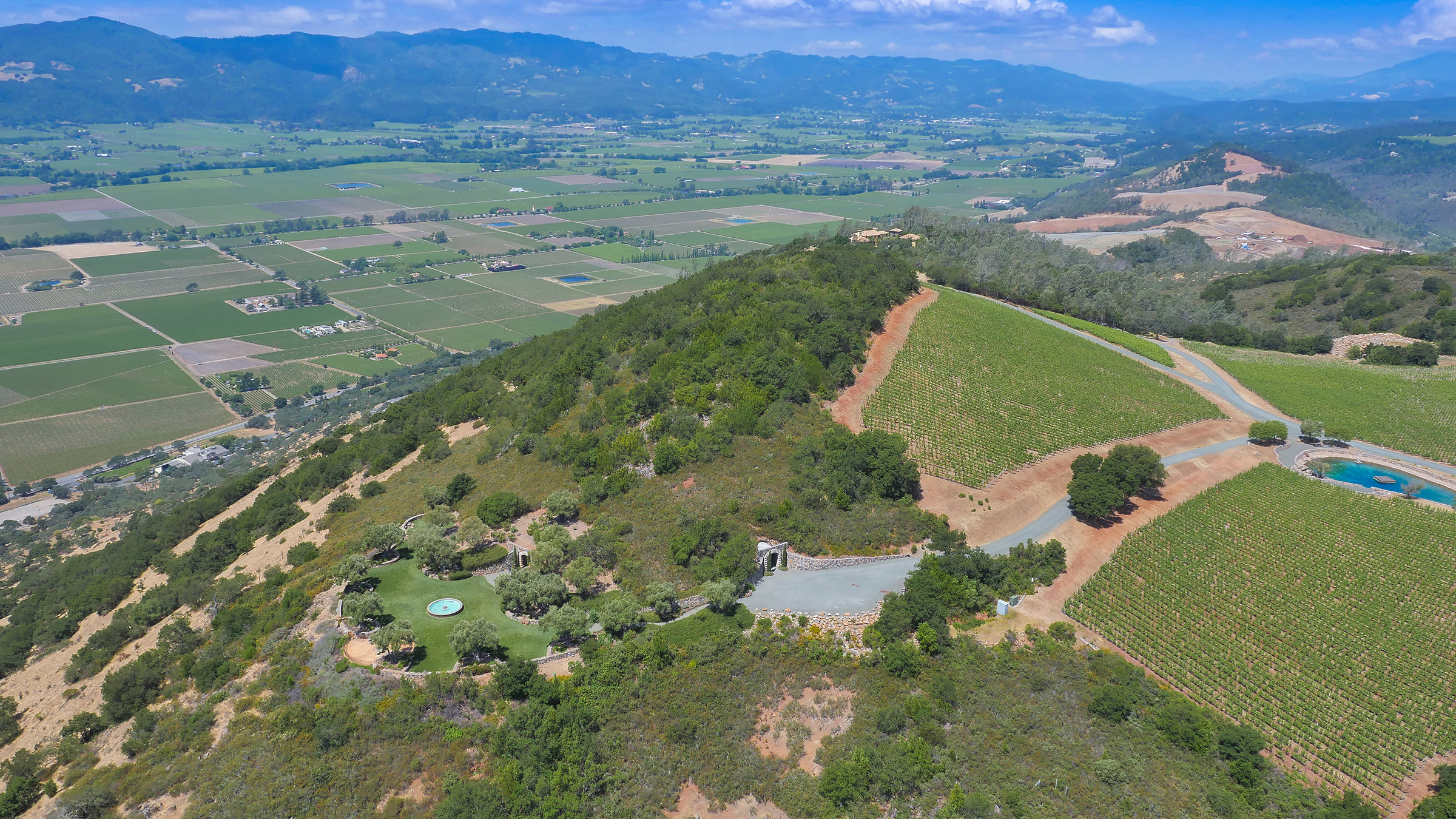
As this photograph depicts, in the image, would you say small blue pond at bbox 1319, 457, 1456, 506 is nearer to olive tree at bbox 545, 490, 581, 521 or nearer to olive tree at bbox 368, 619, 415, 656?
olive tree at bbox 545, 490, 581, 521

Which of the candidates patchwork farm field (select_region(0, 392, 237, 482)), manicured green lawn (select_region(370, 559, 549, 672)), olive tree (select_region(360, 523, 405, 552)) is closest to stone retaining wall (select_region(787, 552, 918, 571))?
manicured green lawn (select_region(370, 559, 549, 672))

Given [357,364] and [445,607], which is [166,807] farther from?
[357,364]

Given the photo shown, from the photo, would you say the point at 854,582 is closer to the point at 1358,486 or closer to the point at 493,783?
the point at 493,783

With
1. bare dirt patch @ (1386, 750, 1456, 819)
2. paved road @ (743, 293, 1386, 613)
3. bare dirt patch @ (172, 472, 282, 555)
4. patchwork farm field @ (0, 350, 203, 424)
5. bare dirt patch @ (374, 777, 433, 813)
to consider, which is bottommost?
patchwork farm field @ (0, 350, 203, 424)

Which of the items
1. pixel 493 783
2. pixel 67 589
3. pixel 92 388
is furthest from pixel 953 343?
pixel 92 388

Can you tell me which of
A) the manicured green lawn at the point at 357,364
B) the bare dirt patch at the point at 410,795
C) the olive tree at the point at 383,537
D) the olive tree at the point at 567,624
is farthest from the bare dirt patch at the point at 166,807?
the manicured green lawn at the point at 357,364

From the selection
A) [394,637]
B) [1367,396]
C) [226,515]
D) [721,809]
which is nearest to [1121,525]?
[721,809]
